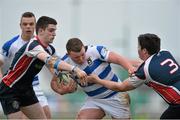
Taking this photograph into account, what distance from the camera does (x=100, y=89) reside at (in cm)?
1435

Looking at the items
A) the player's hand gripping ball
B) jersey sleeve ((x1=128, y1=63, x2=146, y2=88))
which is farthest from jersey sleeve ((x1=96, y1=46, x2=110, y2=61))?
jersey sleeve ((x1=128, y1=63, x2=146, y2=88))

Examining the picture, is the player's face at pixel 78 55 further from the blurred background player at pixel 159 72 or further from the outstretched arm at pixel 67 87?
the blurred background player at pixel 159 72

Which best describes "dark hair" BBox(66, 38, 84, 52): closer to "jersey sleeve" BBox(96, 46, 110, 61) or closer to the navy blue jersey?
the navy blue jersey

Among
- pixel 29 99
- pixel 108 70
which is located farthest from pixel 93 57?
pixel 29 99

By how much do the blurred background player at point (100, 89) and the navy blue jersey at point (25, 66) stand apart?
0.65m

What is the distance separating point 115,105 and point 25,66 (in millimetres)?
1785

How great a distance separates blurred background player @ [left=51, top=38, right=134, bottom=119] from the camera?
46.3 ft

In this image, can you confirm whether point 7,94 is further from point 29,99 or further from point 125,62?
point 125,62

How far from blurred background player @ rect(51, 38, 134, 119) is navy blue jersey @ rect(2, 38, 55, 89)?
646mm

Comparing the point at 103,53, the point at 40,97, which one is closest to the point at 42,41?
the point at 103,53

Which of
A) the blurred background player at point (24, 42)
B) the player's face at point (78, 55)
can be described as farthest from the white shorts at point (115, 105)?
the blurred background player at point (24, 42)

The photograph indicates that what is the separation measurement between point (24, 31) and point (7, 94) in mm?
1880

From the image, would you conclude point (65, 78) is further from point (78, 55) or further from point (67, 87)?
point (78, 55)

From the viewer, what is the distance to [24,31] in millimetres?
15242
